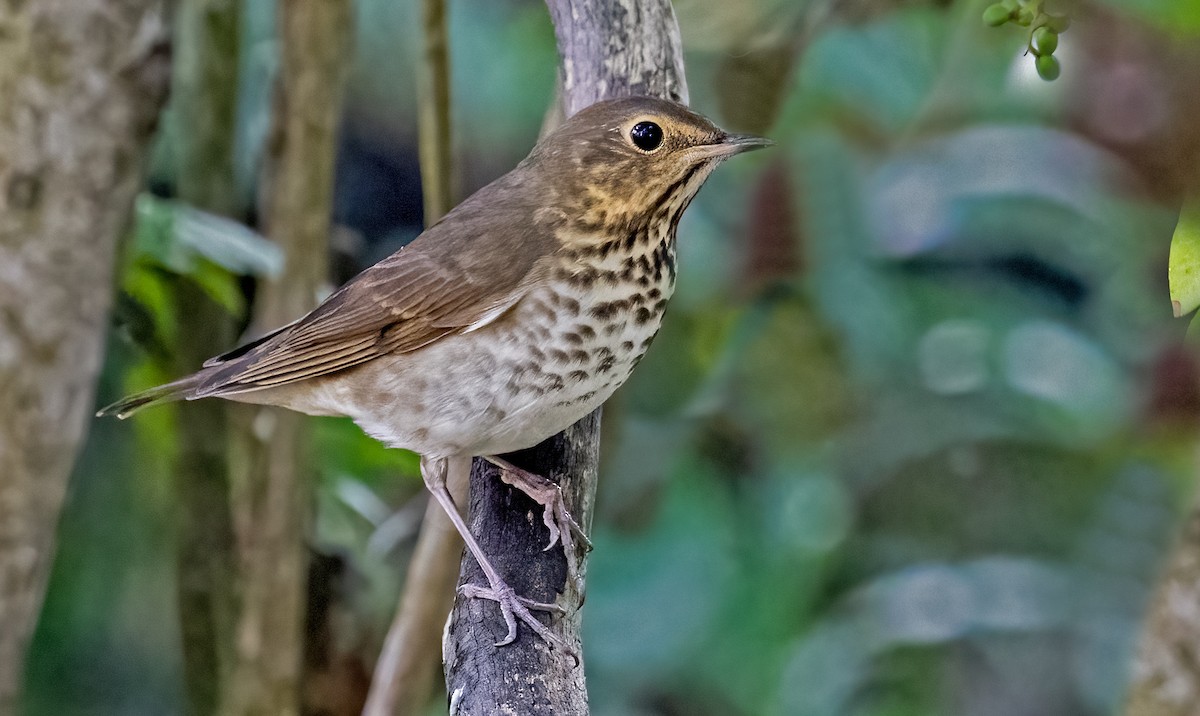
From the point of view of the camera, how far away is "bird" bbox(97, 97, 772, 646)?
1.81 m

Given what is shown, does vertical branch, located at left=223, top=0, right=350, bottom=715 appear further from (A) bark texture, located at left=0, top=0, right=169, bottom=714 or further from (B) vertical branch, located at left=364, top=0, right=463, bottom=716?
(A) bark texture, located at left=0, top=0, right=169, bottom=714

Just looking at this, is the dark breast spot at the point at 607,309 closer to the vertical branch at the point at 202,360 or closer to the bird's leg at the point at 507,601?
the bird's leg at the point at 507,601

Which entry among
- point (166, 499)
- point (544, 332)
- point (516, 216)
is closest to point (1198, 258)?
point (544, 332)

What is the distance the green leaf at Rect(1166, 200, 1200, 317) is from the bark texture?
5.45ft

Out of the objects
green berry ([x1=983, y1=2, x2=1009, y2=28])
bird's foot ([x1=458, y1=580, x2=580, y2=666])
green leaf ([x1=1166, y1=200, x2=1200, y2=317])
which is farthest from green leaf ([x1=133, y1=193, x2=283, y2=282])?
green leaf ([x1=1166, y1=200, x2=1200, y2=317])

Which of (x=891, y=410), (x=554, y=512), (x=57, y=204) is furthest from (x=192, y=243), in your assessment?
(x=891, y=410)

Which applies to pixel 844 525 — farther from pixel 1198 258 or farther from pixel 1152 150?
pixel 1198 258

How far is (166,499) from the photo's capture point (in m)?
3.36

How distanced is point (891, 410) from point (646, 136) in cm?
154

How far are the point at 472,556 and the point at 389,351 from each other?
35cm

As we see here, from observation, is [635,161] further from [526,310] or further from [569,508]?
[569,508]

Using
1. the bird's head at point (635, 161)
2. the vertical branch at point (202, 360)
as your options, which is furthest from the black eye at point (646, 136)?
the vertical branch at point (202, 360)

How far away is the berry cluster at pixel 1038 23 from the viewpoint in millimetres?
1470

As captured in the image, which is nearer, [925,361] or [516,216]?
[516,216]
